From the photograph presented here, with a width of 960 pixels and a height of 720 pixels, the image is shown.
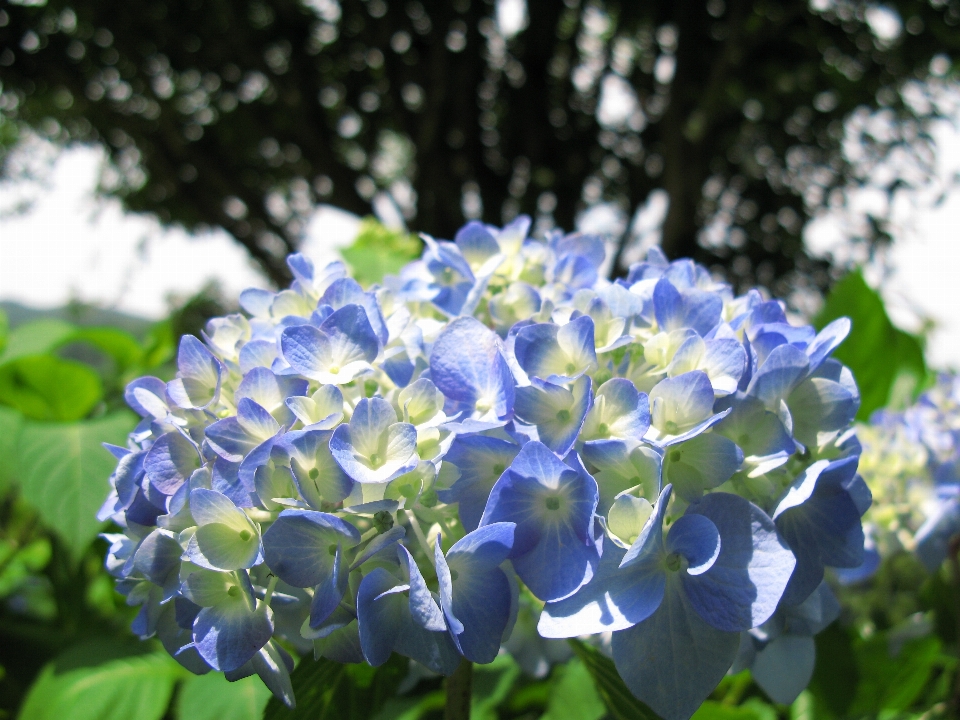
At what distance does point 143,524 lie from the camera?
0.30 metres

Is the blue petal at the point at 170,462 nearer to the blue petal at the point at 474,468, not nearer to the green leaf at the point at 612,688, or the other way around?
the blue petal at the point at 474,468

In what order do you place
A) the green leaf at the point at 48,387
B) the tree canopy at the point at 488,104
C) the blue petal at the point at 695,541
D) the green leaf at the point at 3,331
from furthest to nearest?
the tree canopy at the point at 488,104, the green leaf at the point at 3,331, the green leaf at the point at 48,387, the blue petal at the point at 695,541

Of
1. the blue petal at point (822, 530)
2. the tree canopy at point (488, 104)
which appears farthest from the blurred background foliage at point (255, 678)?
the tree canopy at point (488, 104)

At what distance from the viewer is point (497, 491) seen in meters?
0.25

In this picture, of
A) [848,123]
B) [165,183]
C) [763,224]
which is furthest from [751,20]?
[165,183]

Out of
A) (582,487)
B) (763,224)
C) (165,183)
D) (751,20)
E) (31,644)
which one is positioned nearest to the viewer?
(582,487)

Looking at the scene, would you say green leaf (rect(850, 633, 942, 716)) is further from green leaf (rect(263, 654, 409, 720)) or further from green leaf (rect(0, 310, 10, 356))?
green leaf (rect(0, 310, 10, 356))

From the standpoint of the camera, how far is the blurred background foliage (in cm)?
43

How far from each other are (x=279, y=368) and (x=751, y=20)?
371 cm

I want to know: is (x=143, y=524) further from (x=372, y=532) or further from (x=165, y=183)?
(x=165, y=183)

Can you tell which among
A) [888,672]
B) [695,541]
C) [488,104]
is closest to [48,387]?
[695,541]

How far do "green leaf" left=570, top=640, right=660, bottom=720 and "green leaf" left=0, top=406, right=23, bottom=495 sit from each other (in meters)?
0.52

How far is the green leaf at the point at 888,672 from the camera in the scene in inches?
20.2

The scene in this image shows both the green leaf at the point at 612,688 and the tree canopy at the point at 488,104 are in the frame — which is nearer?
the green leaf at the point at 612,688
